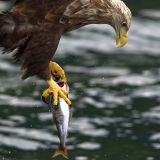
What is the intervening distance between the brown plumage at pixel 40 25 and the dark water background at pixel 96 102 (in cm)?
239

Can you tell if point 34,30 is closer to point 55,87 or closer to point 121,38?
point 55,87

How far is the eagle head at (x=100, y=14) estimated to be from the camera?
9906mm

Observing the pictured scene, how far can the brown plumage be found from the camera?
9.77 metres

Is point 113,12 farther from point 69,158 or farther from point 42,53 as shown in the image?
point 69,158

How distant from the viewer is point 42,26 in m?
9.81

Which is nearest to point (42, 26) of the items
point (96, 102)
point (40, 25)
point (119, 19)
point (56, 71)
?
point (40, 25)

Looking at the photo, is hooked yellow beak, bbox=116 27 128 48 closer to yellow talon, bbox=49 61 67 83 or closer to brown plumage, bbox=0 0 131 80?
brown plumage, bbox=0 0 131 80

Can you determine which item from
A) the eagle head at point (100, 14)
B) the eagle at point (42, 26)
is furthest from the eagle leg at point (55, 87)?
the eagle head at point (100, 14)

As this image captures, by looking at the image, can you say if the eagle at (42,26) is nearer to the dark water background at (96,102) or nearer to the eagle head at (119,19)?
the eagle head at (119,19)

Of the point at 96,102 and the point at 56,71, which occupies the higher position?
the point at 56,71

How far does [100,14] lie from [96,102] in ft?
12.5

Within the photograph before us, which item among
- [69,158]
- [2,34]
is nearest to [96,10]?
[2,34]

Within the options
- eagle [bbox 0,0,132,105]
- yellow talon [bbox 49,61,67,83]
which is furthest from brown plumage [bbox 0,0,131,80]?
yellow talon [bbox 49,61,67,83]

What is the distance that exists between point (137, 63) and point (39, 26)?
559 cm
